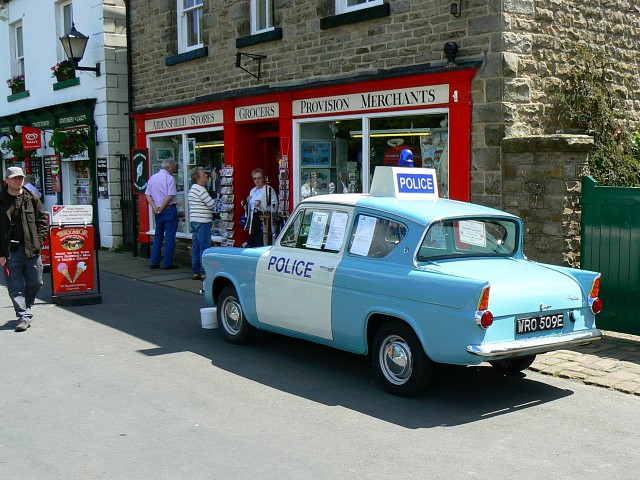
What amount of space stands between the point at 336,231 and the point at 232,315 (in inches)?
75.1

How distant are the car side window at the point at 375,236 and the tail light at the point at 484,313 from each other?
3.48ft

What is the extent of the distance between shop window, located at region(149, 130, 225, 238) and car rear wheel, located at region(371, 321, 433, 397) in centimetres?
782

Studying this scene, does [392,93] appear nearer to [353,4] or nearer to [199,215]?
[353,4]

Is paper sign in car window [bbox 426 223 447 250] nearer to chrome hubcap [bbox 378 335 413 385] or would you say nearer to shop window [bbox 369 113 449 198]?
chrome hubcap [bbox 378 335 413 385]

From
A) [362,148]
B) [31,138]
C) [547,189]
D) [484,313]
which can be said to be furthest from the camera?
[31,138]

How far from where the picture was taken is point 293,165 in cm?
1261

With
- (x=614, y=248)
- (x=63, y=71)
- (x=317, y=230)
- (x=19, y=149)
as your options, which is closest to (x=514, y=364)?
(x=317, y=230)

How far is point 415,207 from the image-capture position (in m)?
6.82

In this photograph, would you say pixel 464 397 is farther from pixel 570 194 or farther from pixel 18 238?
pixel 18 238

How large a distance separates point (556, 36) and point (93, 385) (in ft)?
24.0

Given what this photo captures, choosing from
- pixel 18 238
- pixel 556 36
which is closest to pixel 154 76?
pixel 18 238

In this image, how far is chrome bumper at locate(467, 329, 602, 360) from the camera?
5789 millimetres

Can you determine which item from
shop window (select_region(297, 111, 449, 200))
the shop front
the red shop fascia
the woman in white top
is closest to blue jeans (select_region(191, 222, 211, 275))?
the woman in white top

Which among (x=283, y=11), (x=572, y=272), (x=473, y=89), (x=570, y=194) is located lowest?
(x=572, y=272)
